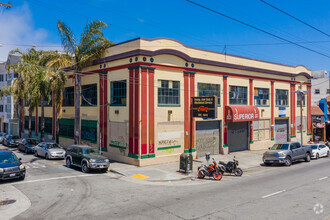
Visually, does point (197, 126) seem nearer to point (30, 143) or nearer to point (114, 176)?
point (114, 176)

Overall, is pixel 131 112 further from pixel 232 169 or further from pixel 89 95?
pixel 232 169

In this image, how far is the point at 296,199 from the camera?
12328 mm

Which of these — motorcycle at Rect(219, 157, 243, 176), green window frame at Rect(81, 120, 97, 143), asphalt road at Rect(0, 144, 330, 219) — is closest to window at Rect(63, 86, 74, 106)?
green window frame at Rect(81, 120, 97, 143)

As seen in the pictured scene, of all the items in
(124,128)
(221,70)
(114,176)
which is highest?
(221,70)

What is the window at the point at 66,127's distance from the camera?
103 ft

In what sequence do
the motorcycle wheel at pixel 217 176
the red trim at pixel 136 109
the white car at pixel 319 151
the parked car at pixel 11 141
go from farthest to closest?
the parked car at pixel 11 141, the white car at pixel 319 151, the red trim at pixel 136 109, the motorcycle wheel at pixel 217 176

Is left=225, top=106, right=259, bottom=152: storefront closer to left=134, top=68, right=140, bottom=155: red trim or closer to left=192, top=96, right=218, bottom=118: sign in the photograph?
left=192, top=96, right=218, bottom=118: sign

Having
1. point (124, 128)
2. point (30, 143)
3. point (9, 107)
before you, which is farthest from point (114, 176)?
point (9, 107)

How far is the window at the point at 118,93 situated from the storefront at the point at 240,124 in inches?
426

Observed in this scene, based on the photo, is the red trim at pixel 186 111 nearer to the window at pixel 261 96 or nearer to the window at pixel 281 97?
the window at pixel 261 96

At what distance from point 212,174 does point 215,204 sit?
19.8 feet

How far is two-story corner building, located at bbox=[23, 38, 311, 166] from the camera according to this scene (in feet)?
73.7

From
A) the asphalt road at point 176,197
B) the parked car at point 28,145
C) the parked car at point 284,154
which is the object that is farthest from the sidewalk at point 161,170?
the parked car at point 28,145

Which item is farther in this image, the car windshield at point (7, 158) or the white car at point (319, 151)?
the white car at point (319, 151)
